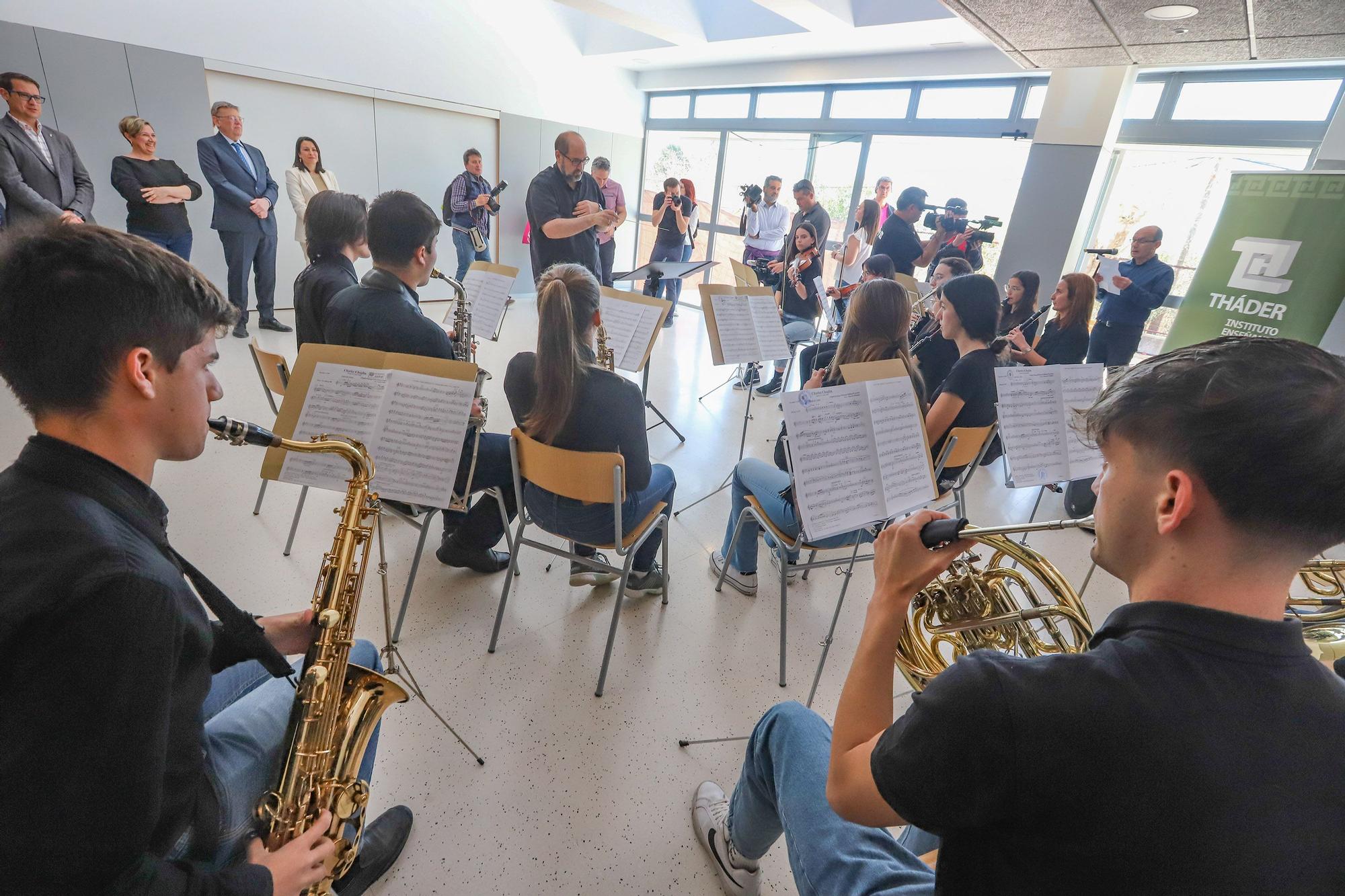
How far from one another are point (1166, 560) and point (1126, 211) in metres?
6.02

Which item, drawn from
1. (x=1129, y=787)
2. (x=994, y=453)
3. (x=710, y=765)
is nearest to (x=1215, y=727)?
(x=1129, y=787)

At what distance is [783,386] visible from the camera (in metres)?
4.67

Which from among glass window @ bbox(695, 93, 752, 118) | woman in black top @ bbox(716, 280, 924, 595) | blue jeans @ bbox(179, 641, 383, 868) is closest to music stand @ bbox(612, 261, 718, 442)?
woman in black top @ bbox(716, 280, 924, 595)

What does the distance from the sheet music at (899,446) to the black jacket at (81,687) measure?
1.51m

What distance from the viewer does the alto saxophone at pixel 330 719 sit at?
3.30ft

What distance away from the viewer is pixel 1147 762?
566mm

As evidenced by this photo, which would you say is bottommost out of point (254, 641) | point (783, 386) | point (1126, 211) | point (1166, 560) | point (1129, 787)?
point (783, 386)

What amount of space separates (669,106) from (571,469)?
831 cm

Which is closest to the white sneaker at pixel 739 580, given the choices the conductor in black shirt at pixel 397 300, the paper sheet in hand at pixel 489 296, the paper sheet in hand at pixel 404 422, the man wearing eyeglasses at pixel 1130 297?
the conductor in black shirt at pixel 397 300

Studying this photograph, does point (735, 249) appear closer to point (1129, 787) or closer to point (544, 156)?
point (544, 156)

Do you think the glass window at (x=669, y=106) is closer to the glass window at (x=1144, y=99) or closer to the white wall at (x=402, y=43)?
the white wall at (x=402, y=43)

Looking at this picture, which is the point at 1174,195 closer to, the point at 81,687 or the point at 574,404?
the point at 574,404

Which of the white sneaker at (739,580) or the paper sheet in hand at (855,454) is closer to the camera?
the paper sheet in hand at (855,454)

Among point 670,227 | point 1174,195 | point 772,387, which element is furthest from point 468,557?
point 1174,195
